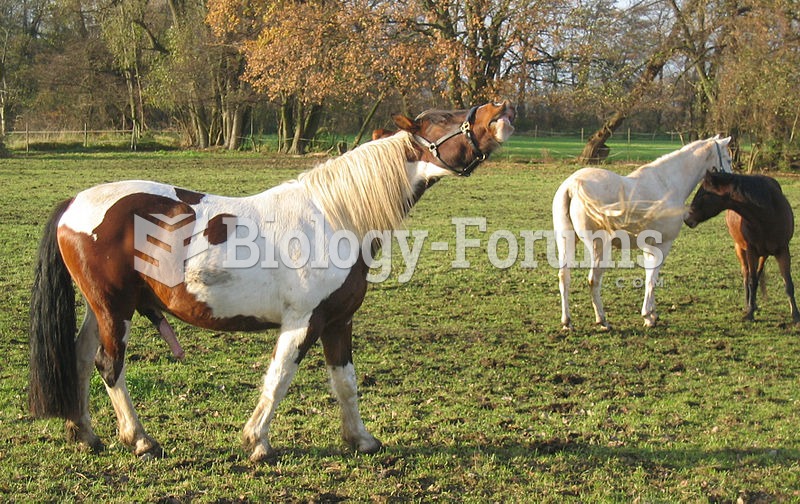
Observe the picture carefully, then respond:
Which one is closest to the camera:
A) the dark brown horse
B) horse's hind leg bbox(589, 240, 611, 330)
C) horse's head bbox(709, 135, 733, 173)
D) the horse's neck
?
horse's hind leg bbox(589, 240, 611, 330)

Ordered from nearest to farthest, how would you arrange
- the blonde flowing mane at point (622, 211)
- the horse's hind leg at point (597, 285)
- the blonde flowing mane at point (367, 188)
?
1. the blonde flowing mane at point (367, 188)
2. the blonde flowing mane at point (622, 211)
3. the horse's hind leg at point (597, 285)

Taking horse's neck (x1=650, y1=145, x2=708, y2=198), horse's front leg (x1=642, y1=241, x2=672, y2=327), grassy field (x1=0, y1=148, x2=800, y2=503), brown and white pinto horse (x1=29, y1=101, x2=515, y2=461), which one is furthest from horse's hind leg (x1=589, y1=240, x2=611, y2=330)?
brown and white pinto horse (x1=29, y1=101, x2=515, y2=461)

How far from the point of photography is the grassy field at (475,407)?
3.85 m

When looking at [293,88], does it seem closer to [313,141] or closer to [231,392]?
[313,141]

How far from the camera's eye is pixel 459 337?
7055mm

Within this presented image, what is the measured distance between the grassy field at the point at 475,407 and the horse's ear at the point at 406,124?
6.02 ft

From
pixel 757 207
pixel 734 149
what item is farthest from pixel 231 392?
pixel 734 149

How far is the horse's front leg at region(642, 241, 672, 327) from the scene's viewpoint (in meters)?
7.71

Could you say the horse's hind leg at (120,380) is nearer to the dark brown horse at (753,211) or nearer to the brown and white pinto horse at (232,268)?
the brown and white pinto horse at (232,268)

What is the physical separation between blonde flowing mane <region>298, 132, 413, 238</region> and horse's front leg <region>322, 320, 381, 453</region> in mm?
598

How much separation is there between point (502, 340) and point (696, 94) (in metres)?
25.9

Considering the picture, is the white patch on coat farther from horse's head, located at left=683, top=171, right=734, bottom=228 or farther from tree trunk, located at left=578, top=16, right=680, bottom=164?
tree trunk, located at left=578, top=16, right=680, bottom=164

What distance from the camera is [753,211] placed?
8.03 metres

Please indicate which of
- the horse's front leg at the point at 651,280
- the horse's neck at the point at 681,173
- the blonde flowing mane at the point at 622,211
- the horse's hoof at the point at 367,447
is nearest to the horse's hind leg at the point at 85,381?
the horse's hoof at the point at 367,447
